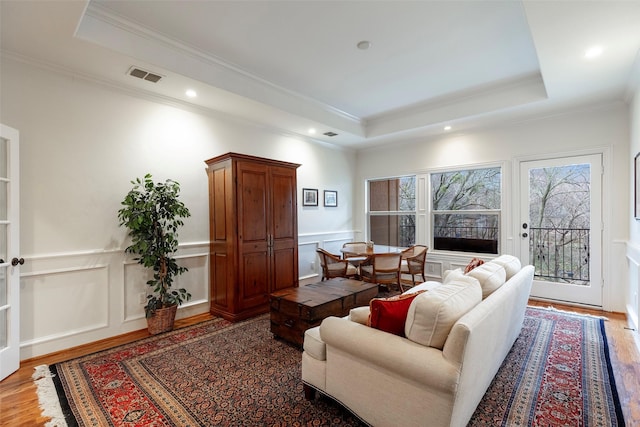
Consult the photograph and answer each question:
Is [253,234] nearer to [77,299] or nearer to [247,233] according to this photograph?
[247,233]

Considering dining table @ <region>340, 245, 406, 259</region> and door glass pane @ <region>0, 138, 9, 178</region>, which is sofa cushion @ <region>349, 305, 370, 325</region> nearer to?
dining table @ <region>340, 245, 406, 259</region>

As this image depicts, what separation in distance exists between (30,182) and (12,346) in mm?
1407

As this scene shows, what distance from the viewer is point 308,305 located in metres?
2.78

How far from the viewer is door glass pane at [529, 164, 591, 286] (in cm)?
408

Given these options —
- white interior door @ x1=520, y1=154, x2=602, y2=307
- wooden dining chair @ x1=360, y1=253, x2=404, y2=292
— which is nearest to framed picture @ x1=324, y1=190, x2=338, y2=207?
wooden dining chair @ x1=360, y1=253, x2=404, y2=292

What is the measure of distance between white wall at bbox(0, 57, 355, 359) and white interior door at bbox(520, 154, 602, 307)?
4.66m

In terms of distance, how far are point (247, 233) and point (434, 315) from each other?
8.92ft

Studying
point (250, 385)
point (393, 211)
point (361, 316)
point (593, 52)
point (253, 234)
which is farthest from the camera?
point (393, 211)

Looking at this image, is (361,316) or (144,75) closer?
(361,316)

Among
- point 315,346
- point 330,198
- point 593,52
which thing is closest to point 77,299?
point 315,346

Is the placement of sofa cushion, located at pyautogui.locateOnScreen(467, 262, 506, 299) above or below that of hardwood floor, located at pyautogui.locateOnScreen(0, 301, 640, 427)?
above

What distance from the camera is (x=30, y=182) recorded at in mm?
2740

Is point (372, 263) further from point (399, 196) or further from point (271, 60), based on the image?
point (271, 60)

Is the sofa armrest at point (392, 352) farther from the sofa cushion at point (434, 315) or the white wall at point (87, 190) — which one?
the white wall at point (87, 190)
